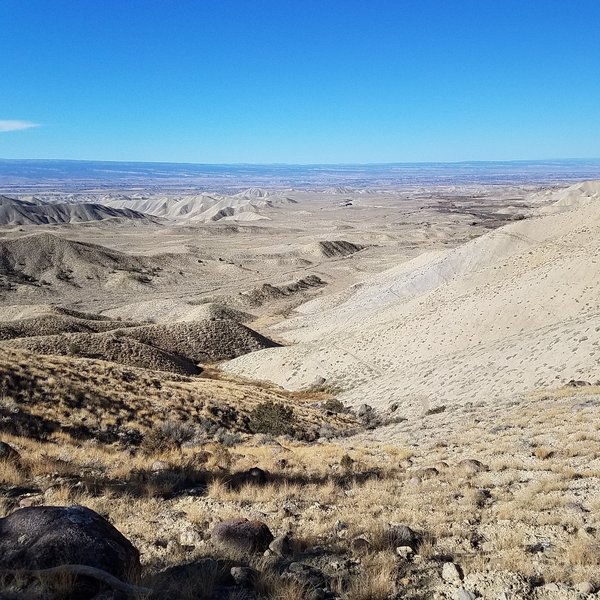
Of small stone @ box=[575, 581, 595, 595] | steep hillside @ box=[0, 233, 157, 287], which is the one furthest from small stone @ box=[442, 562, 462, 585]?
steep hillside @ box=[0, 233, 157, 287]

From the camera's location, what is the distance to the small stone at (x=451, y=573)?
520 cm

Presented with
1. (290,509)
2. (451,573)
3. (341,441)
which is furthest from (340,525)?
(341,441)

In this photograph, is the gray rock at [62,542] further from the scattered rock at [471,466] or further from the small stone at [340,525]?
the scattered rock at [471,466]

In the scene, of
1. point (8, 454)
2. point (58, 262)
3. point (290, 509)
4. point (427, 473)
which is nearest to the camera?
point (290, 509)

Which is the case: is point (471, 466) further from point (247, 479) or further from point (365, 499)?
point (247, 479)

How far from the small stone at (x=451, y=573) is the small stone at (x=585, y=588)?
107cm

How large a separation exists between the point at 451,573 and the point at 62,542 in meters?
3.85

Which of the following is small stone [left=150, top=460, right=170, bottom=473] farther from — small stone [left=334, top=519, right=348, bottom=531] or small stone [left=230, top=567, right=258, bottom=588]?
small stone [left=230, top=567, right=258, bottom=588]

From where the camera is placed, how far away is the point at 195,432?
49.7ft

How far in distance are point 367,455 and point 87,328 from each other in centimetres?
3218

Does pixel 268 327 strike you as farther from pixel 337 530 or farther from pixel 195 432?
pixel 337 530

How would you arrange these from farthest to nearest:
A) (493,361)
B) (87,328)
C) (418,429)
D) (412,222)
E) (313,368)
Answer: (412,222), (87,328), (313,368), (493,361), (418,429)

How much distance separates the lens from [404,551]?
589cm

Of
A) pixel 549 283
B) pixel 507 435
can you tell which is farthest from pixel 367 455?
pixel 549 283
